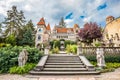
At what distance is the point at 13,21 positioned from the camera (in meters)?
40.9

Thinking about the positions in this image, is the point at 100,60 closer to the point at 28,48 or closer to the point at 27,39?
the point at 28,48

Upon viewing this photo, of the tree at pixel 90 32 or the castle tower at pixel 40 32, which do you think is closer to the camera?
the tree at pixel 90 32

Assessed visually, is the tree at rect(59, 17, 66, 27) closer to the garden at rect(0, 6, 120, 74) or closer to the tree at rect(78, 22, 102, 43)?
the garden at rect(0, 6, 120, 74)

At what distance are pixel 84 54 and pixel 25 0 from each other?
8.17 meters

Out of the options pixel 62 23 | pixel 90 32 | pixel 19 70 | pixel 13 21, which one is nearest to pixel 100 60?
pixel 19 70

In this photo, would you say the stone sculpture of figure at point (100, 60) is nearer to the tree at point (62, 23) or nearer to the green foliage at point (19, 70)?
the green foliage at point (19, 70)

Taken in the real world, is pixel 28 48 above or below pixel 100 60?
above

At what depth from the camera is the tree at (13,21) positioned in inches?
1564

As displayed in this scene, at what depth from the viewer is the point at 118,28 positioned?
28312mm

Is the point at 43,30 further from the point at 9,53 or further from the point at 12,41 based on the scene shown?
the point at 9,53

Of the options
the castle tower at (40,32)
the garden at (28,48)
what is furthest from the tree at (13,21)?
the castle tower at (40,32)

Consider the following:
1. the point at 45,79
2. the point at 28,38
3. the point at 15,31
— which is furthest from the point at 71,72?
the point at 15,31

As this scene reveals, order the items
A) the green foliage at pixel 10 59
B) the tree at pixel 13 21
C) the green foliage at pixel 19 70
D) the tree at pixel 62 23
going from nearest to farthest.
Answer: the green foliage at pixel 19 70, the green foliage at pixel 10 59, the tree at pixel 13 21, the tree at pixel 62 23

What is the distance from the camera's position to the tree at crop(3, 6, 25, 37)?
130 feet
